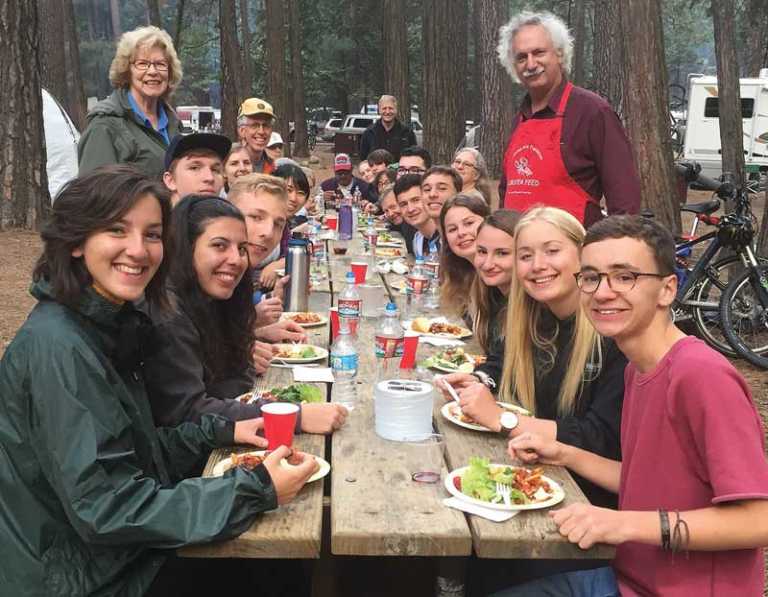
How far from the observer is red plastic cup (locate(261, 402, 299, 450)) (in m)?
2.45

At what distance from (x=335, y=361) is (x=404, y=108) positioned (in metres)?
14.1

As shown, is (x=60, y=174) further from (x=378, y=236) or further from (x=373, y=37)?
(x=373, y=37)

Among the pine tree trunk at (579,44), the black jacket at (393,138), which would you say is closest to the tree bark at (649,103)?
the black jacket at (393,138)

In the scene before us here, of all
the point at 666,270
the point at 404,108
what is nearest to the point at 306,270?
the point at 666,270

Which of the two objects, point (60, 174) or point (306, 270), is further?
point (60, 174)

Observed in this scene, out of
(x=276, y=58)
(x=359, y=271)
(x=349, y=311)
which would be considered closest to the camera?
(x=349, y=311)

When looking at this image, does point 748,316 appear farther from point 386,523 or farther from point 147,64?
point 386,523

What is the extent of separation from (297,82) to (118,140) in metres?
23.0

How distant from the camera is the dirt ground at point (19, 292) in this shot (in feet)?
19.6

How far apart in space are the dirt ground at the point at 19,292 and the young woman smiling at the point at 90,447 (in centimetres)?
432

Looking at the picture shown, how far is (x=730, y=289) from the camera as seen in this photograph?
6.23 metres

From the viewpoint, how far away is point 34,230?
9.75 m

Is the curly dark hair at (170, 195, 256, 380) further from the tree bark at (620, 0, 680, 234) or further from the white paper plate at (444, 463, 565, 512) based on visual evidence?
the tree bark at (620, 0, 680, 234)

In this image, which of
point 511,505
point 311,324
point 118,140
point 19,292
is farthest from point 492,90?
point 511,505
